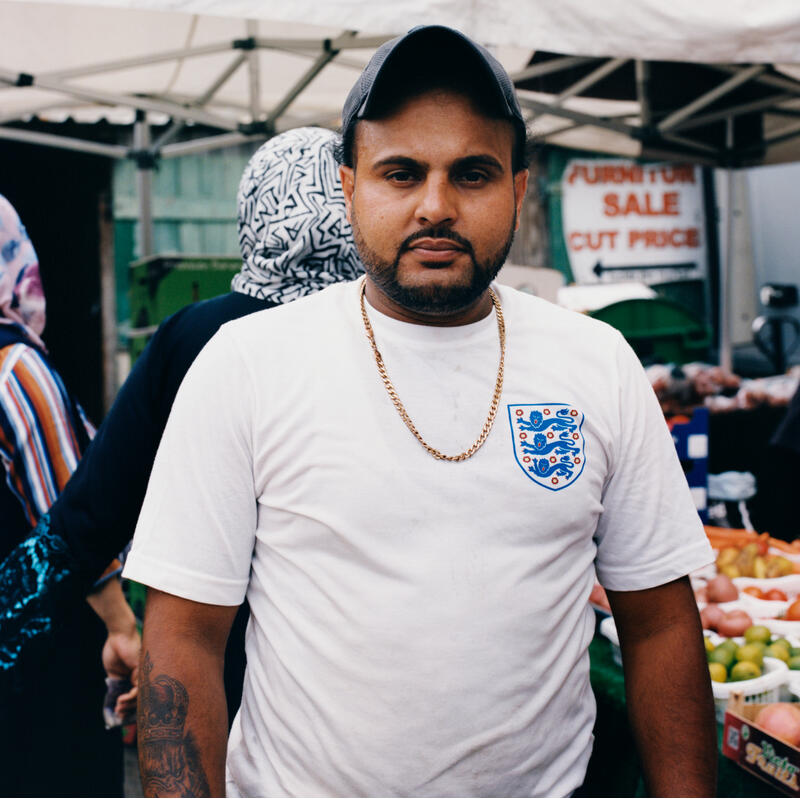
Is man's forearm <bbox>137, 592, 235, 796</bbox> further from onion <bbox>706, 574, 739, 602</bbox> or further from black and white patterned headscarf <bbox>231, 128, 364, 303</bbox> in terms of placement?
onion <bbox>706, 574, 739, 602</bbox>

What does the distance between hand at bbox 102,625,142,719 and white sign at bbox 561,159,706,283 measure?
705 centimetres

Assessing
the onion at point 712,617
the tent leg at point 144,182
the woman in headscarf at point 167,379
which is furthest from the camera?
the tent leg at point 144,182

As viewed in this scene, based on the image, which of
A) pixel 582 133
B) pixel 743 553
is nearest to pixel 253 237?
pixel 743 553

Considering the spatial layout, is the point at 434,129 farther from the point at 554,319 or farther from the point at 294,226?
the point at 294,226

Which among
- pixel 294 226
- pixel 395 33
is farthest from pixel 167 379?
pixel 395 33

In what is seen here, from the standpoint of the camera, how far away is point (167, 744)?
1.18 meters

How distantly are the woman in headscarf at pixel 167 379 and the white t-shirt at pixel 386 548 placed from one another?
1.42 ft

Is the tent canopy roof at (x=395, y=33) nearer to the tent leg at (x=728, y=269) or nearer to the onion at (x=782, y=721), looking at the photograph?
the tent leg at (x=728, y=269)

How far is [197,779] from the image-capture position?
117cm

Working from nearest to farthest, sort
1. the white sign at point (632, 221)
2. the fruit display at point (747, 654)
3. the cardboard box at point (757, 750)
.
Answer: the cardboard box at point (757, 750) < the fruit display at point (747, 654) < the white sign at point (632, 221)

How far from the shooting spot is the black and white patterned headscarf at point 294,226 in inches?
68.1

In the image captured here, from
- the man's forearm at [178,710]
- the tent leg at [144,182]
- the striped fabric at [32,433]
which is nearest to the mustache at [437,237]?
the man's forearm at [178,710]

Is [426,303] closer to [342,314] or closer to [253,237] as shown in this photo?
[342,314]

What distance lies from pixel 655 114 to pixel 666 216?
10.3ft
